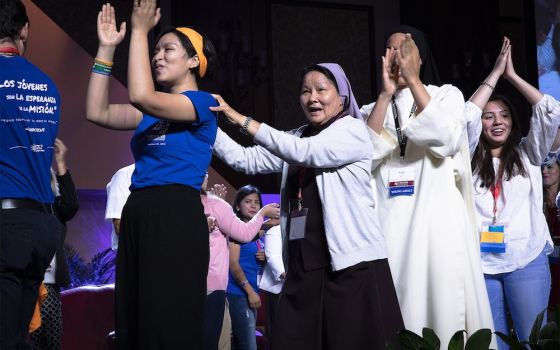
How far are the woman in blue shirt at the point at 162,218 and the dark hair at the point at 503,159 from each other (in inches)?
64.7

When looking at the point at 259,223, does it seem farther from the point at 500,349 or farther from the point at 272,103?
the point at 272,103

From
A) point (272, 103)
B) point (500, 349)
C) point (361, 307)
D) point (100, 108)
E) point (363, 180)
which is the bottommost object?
point (500, 349)

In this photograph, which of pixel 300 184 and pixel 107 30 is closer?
pixel 107 30

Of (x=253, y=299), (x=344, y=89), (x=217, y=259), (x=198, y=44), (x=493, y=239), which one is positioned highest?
(x=198, y=44)

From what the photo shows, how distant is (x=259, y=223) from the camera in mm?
4039

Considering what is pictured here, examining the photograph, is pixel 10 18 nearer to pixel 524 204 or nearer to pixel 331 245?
pixel 331 245

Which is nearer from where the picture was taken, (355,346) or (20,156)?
(20,156)

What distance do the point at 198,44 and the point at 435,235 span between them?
1.18 meters

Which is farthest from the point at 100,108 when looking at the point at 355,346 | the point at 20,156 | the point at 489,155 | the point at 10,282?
the point at 489,155

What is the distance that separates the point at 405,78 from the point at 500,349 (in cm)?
130

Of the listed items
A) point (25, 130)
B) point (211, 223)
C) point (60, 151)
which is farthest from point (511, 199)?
point (25, 130)

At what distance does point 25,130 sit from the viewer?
2451 mm

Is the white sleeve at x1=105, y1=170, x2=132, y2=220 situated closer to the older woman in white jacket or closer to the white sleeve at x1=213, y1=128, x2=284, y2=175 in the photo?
the white sleeve at x1=213, y1=128, x2=284, y2=175

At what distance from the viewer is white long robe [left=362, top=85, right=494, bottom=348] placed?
316cm
